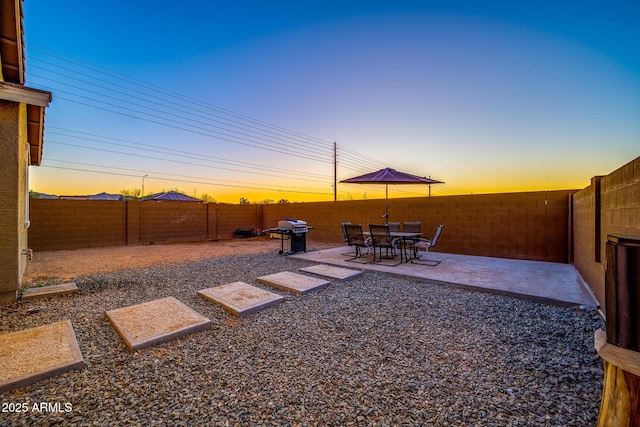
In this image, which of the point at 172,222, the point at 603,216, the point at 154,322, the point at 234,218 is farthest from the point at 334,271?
the point at 234,218

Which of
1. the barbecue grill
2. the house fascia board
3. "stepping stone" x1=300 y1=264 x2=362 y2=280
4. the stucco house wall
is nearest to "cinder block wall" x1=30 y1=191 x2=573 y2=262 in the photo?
the barbecue grill

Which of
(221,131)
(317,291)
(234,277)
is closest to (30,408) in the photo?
(317,291)

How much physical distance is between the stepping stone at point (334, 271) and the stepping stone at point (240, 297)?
1349 mm

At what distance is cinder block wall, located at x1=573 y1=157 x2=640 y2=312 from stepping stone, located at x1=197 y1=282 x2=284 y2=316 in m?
3.15

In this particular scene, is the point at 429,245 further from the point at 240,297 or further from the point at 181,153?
the point at 181,153

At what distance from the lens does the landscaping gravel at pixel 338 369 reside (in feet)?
4.80

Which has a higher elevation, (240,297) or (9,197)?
(9,197)

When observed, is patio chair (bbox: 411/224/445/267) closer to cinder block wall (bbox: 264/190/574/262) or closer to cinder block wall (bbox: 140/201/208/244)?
cinder block wall (bbox: 264/190/574/262)

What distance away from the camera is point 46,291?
12.0 ft

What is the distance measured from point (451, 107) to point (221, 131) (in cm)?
1179

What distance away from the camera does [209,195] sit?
30375 mm

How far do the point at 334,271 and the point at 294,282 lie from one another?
1.00 m

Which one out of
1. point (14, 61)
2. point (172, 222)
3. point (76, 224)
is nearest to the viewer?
point (14, 61)

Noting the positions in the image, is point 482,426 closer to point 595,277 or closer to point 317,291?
point 317,291
